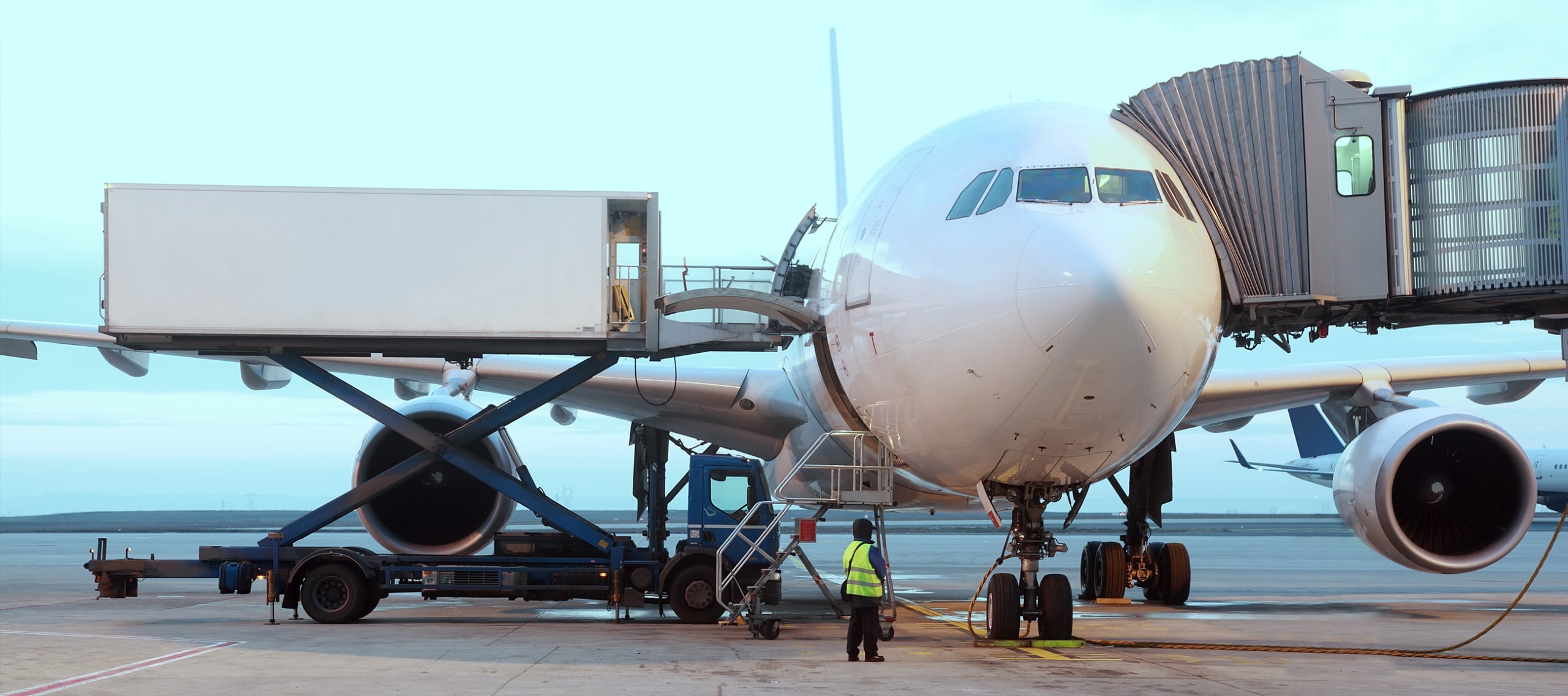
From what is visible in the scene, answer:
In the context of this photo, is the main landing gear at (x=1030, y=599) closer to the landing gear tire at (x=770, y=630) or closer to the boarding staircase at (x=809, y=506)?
the boarding staircase at (x=809, y=506)

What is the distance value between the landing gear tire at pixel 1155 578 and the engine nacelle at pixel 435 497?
778 cm

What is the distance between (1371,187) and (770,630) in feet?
19.4

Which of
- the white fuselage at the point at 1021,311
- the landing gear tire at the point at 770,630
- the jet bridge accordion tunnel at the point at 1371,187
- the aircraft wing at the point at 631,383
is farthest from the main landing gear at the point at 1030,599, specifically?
the aircraft wing at the point at 631,383

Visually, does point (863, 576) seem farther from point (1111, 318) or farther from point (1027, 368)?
point (1111, 318)

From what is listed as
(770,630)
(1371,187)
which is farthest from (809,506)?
(1371,187)

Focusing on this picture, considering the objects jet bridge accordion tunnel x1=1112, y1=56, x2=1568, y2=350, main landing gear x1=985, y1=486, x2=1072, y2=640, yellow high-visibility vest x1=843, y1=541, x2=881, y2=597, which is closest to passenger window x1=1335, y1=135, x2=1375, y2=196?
jet bridge accordion tunnel x1=1112, y1=56, x2=1568, y2=350

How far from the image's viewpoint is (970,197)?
8633 mm

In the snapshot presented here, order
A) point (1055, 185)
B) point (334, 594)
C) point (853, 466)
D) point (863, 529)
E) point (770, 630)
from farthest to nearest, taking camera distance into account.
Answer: point (334, 594), point (770, 630), point (853, 466), point (863, 529), point (1055, 185)

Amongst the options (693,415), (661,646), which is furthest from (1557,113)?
(693,415)

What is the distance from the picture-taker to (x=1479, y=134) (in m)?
9.45

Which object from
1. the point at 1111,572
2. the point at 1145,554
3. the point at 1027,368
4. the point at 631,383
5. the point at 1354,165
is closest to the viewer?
the point at 1027,368

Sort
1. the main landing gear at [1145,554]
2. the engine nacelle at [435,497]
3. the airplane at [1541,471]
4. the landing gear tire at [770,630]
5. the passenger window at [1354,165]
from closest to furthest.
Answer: the passenger window at [1354,165] < the landing gear tire at [770,630] < the engine nacelle at [435,497] < the main landing gear at [1145,554] < the airplane at [1541,471]

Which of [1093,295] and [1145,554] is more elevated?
[1093,295]

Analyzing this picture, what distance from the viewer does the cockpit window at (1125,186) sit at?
27.3 feet
